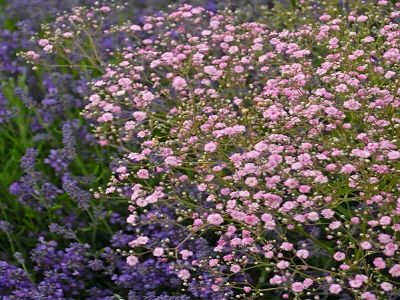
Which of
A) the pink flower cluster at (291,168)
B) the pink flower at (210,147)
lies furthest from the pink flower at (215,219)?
the pink flower at (210,147)

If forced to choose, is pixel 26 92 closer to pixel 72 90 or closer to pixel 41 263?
pixel 72 90

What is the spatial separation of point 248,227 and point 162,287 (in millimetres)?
857

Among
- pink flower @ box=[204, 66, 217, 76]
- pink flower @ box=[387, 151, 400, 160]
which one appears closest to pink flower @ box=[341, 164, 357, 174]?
pink flower @ box=[387, 151, 400, 160]

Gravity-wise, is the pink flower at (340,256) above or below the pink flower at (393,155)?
below

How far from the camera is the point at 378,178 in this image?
12.2 feet

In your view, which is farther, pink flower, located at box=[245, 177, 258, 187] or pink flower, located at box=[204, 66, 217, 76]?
pink flower, located at box=[204, 66, 217, 76]

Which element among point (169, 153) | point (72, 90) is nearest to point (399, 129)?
point (169, 153)

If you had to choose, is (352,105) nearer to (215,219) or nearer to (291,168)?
(291,168)

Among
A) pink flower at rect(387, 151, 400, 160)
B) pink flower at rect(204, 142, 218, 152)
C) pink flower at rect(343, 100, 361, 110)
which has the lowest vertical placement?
pink flower at rect(204, 142, 218, 152)

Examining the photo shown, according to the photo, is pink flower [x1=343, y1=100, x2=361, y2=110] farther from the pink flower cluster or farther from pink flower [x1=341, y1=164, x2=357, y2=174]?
pink flower [x1=341, y1=164, x2=357, y2=174]

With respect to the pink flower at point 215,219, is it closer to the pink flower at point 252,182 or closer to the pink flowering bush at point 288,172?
the pink flowering bush at point 288,172

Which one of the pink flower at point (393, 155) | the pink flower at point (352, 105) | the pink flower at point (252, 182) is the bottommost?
the pink flower at point (252, 182)

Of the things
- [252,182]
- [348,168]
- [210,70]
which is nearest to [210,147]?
[252,182]

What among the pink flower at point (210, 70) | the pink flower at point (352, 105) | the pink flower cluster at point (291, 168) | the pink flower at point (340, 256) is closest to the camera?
the pink flower at point (340, 256)
